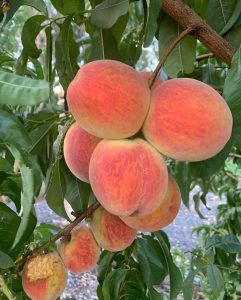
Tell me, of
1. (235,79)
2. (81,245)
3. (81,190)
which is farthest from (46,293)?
(235,79)

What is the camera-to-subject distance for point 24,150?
627 mm

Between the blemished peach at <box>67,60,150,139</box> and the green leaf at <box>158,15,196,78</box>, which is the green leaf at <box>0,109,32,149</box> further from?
the green leaf at <box>158,15,196,78</box>

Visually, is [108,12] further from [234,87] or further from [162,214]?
[162,214]

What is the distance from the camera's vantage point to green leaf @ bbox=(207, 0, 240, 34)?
3.01 feet

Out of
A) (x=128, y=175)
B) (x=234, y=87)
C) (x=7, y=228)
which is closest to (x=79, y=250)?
(x=7, y=228)

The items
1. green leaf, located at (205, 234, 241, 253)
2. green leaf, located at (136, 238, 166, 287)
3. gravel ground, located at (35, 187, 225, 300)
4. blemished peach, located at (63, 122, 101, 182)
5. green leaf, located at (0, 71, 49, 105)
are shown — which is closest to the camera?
green leaf, located at (0, 71, 49, 105)

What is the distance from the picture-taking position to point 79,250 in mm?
984

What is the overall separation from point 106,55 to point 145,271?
24.0 inches

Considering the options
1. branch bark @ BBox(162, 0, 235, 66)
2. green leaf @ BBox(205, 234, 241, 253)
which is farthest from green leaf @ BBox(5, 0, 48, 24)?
green leaf @ BBox(205, 234, 241, 253)

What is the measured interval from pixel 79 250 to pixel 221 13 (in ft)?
1.93

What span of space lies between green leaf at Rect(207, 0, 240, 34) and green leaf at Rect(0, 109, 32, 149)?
495 mm

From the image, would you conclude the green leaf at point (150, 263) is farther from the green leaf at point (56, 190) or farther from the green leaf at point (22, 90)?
the green leaf at point (22, 90)

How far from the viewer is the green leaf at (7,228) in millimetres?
946

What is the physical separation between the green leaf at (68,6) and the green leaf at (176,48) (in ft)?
0.59
